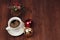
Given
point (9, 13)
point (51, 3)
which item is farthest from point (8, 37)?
point (51, 3)

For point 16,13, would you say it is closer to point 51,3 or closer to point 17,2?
point 17,2

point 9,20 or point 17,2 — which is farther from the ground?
point 17,2

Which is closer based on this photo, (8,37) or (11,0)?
(8,37)

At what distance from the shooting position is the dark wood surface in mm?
1723

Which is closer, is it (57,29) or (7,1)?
(57,29)

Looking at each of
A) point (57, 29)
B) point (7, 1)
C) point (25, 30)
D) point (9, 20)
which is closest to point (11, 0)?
point (7, 1)

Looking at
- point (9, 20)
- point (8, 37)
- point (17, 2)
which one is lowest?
point (8, 37)

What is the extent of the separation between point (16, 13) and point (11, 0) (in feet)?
0.47

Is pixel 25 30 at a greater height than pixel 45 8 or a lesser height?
lesser

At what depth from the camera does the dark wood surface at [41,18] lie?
5.65ft

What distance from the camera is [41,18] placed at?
5.92 ft

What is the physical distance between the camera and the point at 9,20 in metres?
1.78

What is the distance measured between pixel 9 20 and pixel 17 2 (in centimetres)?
20

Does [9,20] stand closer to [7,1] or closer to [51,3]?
[7,1]
